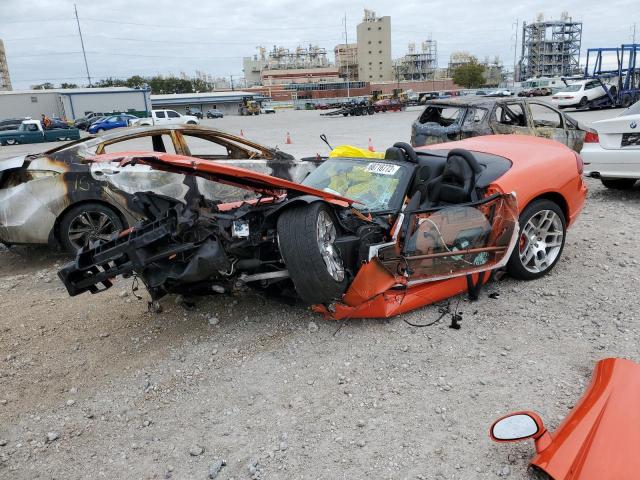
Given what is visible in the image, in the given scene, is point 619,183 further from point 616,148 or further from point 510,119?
point 510,119

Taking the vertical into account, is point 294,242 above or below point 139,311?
above

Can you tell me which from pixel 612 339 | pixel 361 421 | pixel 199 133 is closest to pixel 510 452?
pixel 361 421

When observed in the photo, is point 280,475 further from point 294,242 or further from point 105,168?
point 105,168

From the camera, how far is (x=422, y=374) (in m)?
3.32

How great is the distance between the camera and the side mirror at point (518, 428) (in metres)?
2.04

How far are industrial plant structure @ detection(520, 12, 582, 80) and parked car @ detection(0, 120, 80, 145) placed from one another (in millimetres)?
112660

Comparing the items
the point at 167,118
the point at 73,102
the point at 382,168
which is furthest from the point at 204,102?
the point at 382,168

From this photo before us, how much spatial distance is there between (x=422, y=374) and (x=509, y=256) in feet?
4.74

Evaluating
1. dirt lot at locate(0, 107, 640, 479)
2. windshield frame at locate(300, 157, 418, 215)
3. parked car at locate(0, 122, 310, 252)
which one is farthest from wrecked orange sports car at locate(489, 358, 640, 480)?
parked car at locate(0, 122, 310, 252)

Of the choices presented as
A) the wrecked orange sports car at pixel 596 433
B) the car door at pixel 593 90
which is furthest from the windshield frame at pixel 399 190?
the car door at pixel 593 90

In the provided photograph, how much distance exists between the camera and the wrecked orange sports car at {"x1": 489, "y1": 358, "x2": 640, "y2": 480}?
5.69ft

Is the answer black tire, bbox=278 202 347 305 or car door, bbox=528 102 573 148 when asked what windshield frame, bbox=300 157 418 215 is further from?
car door, bbox=528 102 573 148

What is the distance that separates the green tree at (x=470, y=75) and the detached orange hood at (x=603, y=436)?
10973cm

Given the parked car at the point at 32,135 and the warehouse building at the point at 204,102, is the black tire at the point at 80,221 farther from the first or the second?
the warehouse building at the point at 204,102
